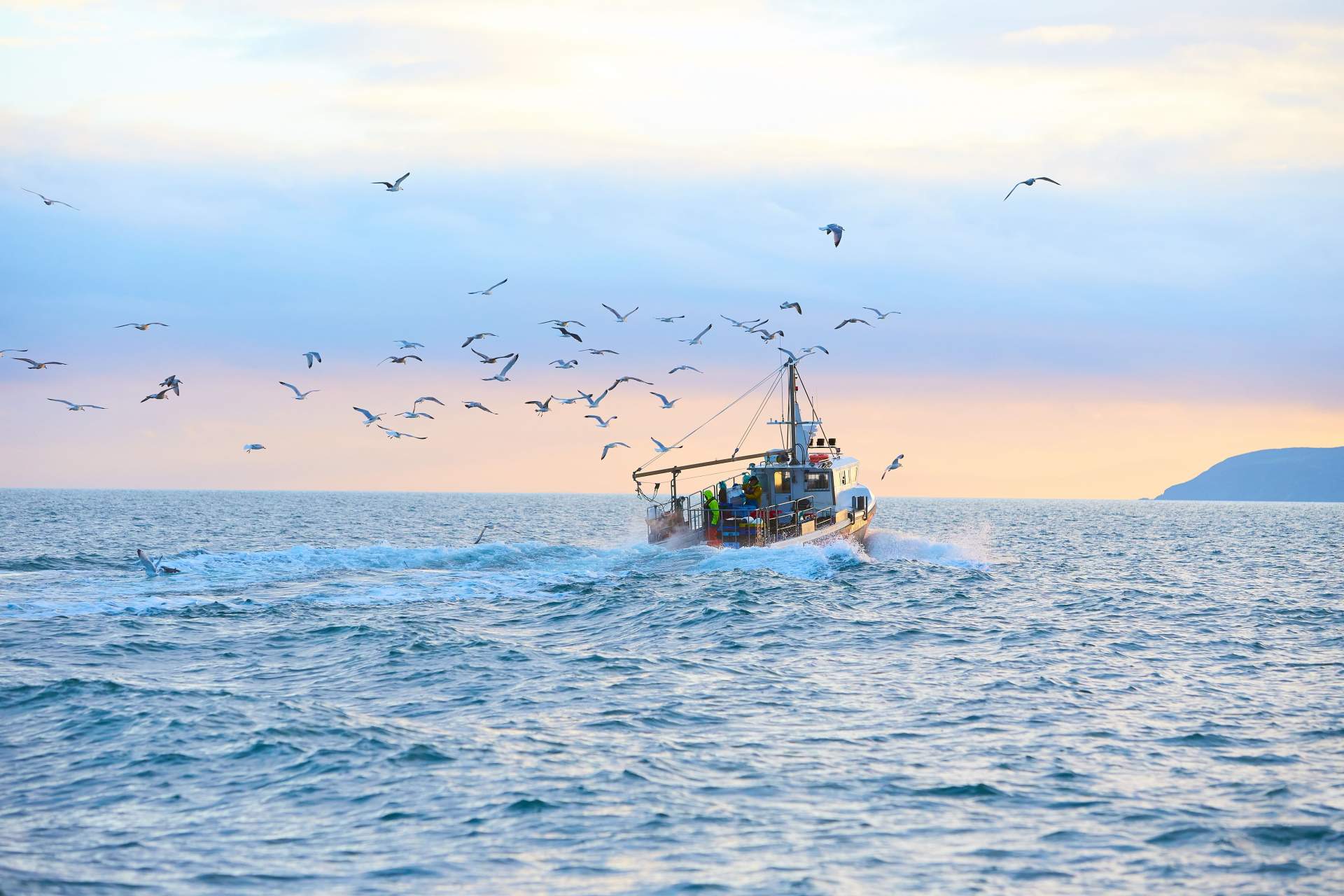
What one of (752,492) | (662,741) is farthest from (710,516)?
(662,741)

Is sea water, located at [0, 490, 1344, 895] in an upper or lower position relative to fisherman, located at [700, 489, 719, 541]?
lower

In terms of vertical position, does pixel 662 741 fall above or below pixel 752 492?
below

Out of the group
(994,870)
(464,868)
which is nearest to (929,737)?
(994,870)

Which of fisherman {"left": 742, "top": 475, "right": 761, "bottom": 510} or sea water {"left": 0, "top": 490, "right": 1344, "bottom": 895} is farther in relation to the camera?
fisherman {"left": 742, "top": 475, "right": 761, "bottom": 510}

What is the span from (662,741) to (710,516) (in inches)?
1023

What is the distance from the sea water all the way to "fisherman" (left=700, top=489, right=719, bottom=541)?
28.7ft

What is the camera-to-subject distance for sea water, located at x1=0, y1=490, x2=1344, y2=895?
10664 millimetres

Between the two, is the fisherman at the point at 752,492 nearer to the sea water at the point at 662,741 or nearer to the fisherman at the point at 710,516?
the fisherman at the point at 710,516

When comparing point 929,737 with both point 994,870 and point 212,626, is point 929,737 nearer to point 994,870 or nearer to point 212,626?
point 994,870

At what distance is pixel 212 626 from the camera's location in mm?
24938

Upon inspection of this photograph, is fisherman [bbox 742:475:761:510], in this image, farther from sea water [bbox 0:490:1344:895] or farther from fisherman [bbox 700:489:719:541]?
sea water [bbox 0:490:1344:895]

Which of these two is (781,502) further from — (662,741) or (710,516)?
(662,741)

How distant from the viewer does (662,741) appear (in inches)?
581

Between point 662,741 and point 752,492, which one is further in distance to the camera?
point 752,492
